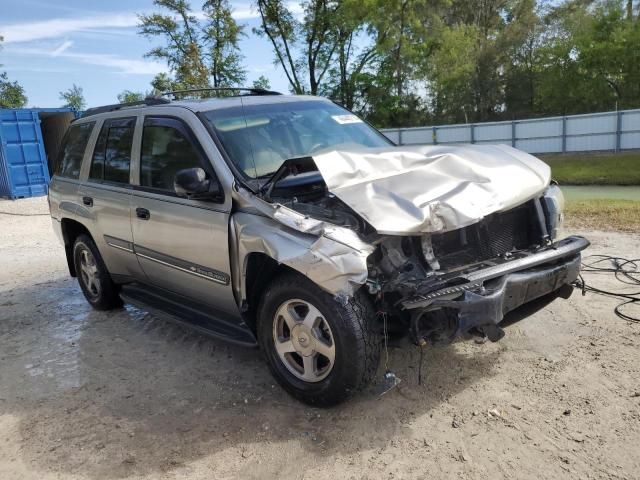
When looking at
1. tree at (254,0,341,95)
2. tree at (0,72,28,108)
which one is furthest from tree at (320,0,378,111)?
tree at (0,72,28,108)

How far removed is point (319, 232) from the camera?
3066 millimetres

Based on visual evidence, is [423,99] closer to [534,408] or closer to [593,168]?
[593,168]

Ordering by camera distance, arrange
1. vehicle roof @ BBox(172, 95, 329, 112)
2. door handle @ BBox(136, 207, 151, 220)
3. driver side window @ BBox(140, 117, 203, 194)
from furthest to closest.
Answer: door handle @ BBox(136, 207, 151, 220)
vehicle roof @ BBox(172, 95, 329, 112)
driver side window @ BBox(140, 117, 203, 194)

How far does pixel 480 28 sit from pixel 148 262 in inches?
1691

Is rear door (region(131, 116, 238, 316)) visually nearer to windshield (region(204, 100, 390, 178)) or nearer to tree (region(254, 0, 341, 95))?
windshield (region(204, 100, 390, 178))

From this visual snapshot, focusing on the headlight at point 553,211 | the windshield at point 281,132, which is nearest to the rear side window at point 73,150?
the windshield at point 281,132

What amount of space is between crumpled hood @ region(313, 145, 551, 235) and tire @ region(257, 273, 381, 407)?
53cm

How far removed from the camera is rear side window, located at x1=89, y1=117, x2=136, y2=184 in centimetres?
478

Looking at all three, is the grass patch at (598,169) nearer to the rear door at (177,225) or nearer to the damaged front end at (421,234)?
the damaged front end at (421,234)

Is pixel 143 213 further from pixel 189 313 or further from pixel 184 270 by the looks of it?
pixel 189 313

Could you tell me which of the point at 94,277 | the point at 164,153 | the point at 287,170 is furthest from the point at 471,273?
the point at 94,277

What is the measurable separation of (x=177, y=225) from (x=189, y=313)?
707mm

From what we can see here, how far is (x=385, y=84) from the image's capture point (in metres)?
38.3

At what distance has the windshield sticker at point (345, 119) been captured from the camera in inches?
189
